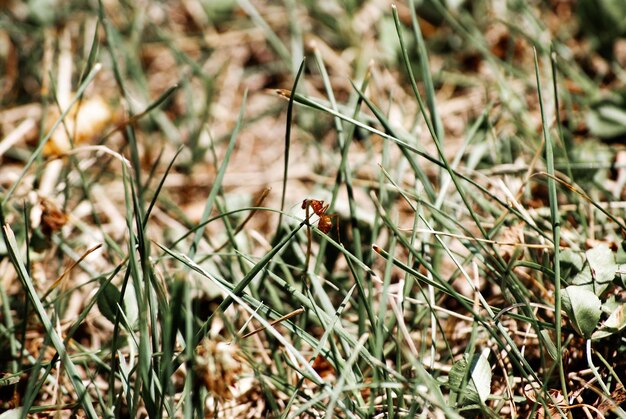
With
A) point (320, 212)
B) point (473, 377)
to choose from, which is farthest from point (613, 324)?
point (320, 212)

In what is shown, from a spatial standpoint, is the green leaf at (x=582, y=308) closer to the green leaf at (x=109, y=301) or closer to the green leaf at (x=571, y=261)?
the green leaf at (x=571, y=261)

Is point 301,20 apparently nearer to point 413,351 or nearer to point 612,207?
point 612,207

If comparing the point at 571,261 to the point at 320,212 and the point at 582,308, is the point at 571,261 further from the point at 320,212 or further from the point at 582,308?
the point at 320,212

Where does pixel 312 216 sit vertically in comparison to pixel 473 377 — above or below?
above

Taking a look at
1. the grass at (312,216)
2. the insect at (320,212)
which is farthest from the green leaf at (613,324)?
the insect at (320,212)

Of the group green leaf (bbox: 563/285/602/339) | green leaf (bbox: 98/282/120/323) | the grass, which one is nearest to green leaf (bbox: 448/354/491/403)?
the grass

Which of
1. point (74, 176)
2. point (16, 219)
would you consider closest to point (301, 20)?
point (74, 176)

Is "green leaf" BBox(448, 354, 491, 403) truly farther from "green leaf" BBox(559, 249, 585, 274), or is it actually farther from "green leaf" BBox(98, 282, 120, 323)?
"green leaf" BBox(98, 282, 120, 323)
